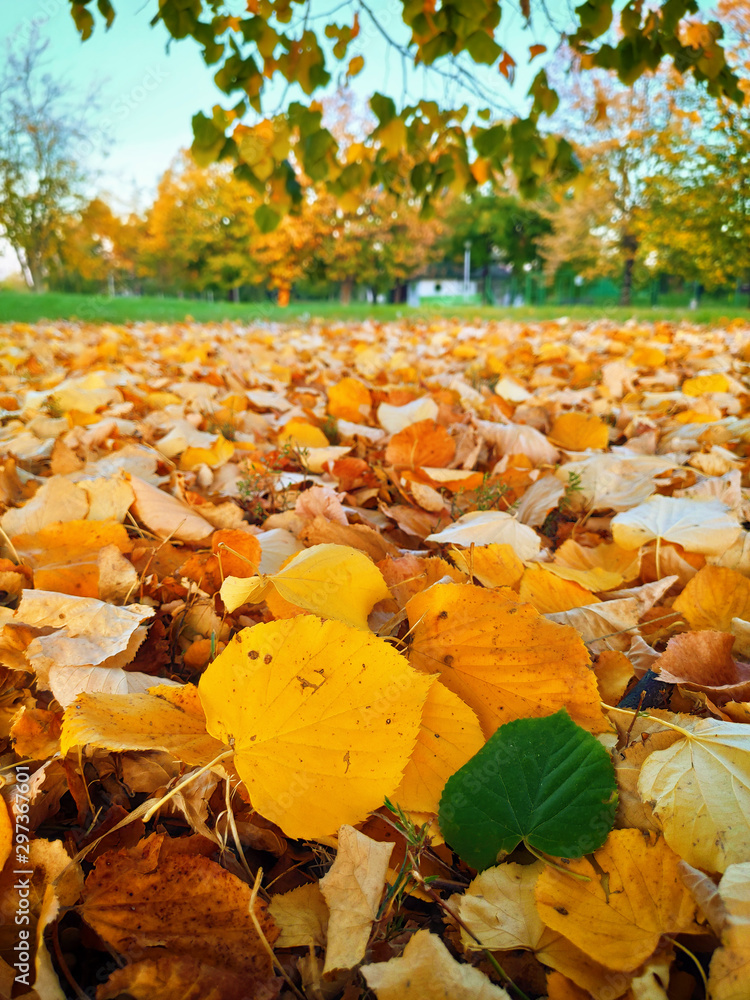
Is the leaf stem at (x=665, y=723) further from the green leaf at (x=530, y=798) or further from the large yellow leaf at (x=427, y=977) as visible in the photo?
the large yellow leaf at (x=427, y=977)

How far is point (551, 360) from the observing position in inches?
121

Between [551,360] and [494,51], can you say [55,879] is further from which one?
[551,360]

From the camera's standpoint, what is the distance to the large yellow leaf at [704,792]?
0.47 m

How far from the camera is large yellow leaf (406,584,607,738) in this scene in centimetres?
59

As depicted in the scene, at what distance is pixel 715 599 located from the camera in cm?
79

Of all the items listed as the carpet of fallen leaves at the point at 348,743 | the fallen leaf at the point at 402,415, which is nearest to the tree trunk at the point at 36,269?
the fallen leaf at the point at 402,415

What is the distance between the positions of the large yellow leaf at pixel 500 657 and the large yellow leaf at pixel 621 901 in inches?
5.1

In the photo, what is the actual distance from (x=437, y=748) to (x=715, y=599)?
0.46 meters

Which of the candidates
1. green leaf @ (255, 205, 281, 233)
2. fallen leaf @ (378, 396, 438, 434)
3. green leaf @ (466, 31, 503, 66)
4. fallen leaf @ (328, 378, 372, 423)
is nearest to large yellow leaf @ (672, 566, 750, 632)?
fallen leaf @ (378, 396, 438, 434)

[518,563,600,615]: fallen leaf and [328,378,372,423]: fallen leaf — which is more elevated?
[328,378,372,423]: fallen leaf

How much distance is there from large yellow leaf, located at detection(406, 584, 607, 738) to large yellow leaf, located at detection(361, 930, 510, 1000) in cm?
22

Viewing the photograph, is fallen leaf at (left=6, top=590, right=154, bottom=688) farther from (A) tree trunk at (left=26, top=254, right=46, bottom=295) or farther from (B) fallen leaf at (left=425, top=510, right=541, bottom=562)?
(A) tree trunk at (left=26, top=254, right=46, bottom=295)

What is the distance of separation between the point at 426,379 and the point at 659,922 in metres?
2.38

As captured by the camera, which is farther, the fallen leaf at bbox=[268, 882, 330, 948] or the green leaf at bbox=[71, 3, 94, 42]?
the green leaf at bbox=[71, 3, 94, 42]
